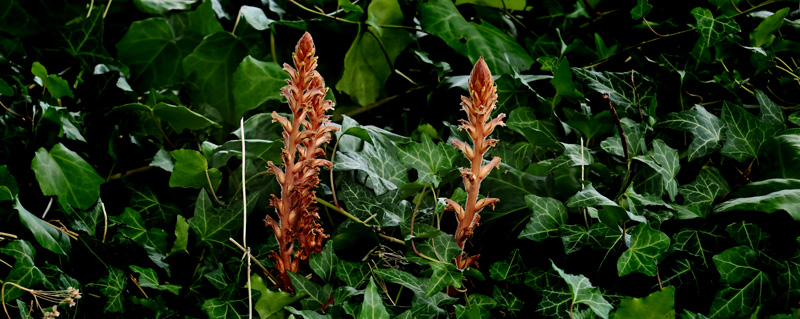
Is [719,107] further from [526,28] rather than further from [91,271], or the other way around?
[91,271]

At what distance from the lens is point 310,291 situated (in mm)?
759

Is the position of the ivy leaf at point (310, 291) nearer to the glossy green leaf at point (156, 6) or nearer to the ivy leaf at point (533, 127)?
the ivy leaf at point (533, 127)

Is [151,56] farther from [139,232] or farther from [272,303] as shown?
[272,303]

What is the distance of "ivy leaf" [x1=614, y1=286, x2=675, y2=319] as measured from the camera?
0.69 metres

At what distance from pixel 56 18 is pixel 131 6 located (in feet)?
0.50

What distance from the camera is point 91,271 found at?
87cm

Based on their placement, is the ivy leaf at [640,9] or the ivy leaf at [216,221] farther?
the ivy leaf at [640,9]

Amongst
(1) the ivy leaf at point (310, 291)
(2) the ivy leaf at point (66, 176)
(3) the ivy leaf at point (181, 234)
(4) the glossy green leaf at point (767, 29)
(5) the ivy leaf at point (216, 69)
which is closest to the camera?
(1) the ivy leaf at point (310, 291)

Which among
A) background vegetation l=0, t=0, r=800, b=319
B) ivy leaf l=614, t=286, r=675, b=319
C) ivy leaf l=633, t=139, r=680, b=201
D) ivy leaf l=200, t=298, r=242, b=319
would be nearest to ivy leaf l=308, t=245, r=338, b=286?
background vegetation l=0, t=0, r=800, b=319

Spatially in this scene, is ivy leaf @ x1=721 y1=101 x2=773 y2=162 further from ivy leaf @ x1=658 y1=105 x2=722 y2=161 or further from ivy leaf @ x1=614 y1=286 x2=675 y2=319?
ivy leaf @ x1=614 y1=286 x2=675 y2=319

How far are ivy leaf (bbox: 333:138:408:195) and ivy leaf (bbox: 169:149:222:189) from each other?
0.62 ft

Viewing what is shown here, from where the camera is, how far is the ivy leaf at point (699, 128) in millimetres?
938

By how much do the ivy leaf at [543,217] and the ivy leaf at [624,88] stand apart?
0.29m

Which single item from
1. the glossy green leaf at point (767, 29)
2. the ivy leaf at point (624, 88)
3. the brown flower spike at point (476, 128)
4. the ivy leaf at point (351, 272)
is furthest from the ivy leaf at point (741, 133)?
the ivy leaf at point (351, 272)
